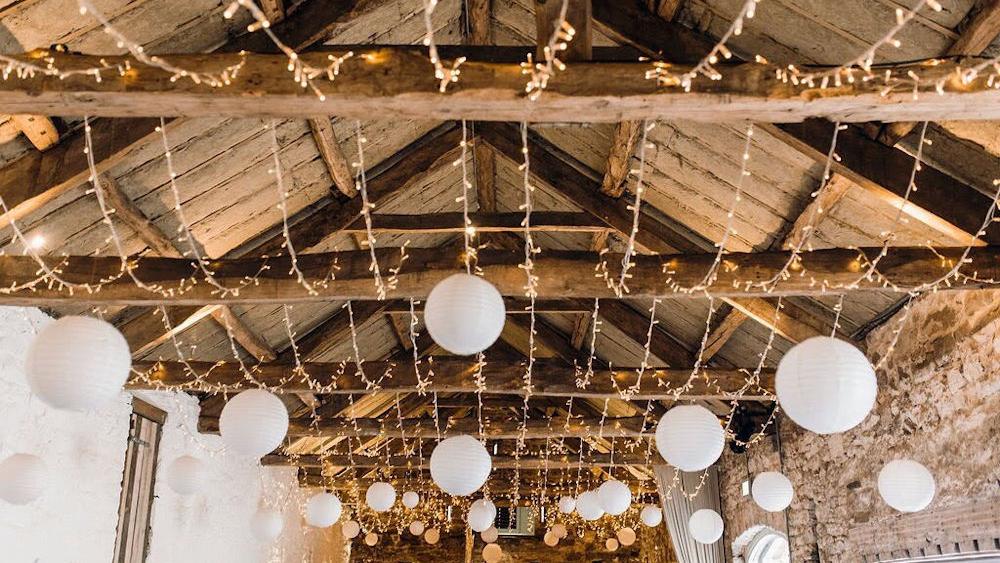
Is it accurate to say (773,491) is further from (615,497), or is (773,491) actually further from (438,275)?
(438,275)

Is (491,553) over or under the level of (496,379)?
under

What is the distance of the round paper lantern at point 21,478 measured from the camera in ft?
13.2

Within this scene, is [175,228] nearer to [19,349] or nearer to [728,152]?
[19,349]

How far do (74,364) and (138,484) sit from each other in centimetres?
369

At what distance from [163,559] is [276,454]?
227 cm

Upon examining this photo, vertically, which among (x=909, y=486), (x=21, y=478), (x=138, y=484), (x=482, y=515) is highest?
(x=482, y=515)

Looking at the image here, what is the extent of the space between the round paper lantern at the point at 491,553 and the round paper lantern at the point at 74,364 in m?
10.5

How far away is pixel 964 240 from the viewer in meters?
3.82

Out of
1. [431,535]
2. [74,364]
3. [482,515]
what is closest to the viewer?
[74,364]

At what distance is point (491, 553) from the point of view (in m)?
12.5

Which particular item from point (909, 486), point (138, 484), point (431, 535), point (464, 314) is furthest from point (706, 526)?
point (431, 535)

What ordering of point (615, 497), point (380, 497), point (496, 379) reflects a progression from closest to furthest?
point (496, 379)
point (615, 497)
point (380, 497)

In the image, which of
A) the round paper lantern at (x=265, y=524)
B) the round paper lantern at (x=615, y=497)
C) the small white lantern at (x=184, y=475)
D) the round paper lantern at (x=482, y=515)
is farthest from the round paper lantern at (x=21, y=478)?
the round paper lantern at (x=482, y=515)

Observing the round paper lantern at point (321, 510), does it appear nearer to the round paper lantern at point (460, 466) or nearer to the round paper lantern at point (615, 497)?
the round paper lantern at point (615, 497)
